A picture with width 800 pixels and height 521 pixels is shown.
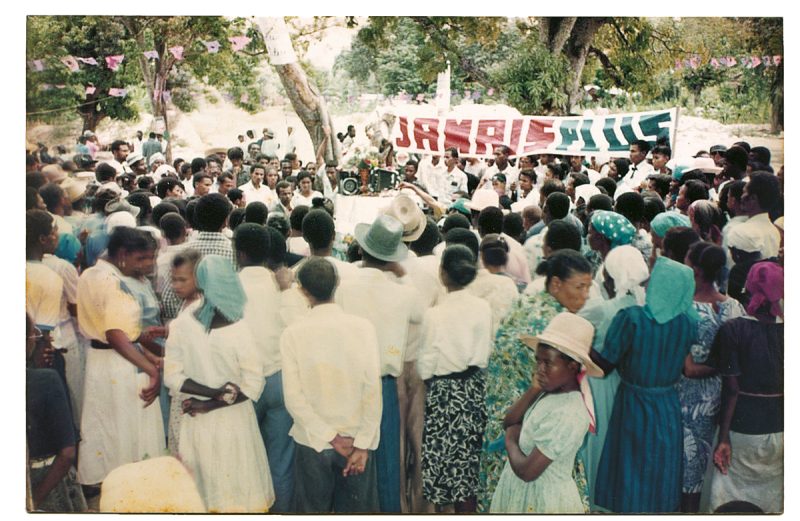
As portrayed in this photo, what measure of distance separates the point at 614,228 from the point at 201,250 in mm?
2331

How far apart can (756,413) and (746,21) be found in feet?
7.42

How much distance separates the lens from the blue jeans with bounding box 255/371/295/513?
5.06 meters

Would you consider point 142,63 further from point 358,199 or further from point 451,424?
point 451,424

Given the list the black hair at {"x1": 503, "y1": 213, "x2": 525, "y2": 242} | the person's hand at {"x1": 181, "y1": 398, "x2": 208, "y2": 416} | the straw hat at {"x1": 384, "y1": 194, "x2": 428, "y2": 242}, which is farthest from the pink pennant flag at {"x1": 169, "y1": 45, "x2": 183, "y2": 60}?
the black hair at {"x1": 503, "y1": 213, "x2": 525, "y2": 242}

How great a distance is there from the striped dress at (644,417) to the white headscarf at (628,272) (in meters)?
0.15

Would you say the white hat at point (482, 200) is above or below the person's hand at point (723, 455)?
above

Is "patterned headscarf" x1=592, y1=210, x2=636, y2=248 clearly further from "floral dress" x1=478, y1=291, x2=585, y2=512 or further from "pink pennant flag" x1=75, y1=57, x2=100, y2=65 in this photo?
"pink pennant flag" x1=75, y1=57, x2=100, y2=65

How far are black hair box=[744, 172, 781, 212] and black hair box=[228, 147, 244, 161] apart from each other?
3.31 meters

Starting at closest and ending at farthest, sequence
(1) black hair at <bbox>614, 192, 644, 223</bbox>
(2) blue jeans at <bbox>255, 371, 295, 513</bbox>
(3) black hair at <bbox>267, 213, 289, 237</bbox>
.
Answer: (2) blue jeans at <bbox>255, 371, 295, 513</bbox>
(3) black hair at <bbox>267, 213, 289, 237</bbox>
(1) black hair at <bbox>614, 192, 644, 223</bbox>

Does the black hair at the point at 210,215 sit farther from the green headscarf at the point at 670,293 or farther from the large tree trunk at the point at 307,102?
the green headscarf at the point at 670,293

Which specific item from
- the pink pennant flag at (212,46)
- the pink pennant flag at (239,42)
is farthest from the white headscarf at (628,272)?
the pink pennant flag at (212,46)

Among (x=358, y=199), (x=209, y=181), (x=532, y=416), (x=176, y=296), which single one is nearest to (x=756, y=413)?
(x=532, y=416)

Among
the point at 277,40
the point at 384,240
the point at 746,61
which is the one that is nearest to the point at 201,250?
the point at 384,240

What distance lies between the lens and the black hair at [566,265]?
16.0 ft
